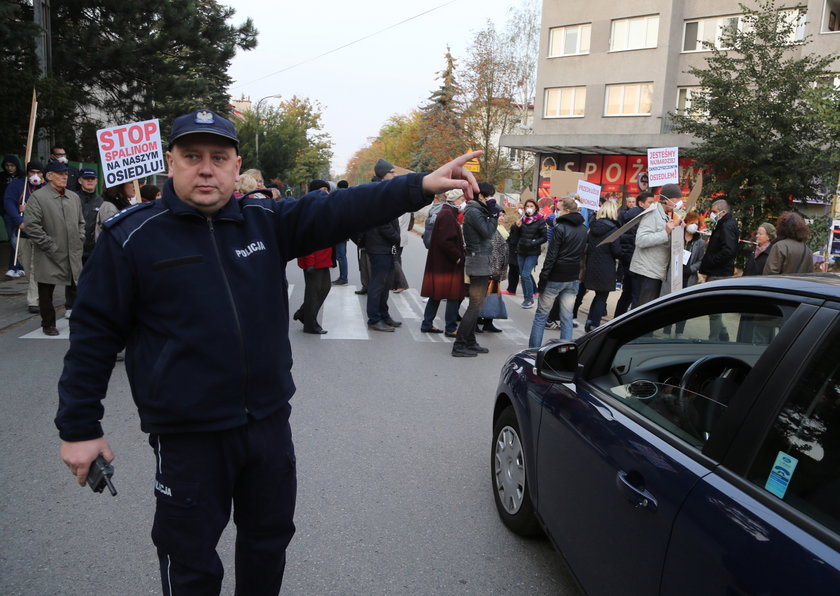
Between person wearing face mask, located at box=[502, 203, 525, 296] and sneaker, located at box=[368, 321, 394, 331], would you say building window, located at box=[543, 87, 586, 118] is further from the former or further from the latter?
sneaker, located at box=[368, 321, 394, 331]

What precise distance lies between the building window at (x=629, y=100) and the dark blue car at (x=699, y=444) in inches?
1184

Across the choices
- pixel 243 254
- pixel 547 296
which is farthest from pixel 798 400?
pixel 547 296

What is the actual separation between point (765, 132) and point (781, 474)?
16149mm

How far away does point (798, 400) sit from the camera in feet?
5.83

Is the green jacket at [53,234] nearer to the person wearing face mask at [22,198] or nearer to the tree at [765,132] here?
the person wearing face mask at [22,198]

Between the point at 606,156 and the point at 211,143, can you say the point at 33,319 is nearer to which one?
the point at 211,143

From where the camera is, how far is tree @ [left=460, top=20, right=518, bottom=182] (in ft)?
112

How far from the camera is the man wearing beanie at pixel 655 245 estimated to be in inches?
311

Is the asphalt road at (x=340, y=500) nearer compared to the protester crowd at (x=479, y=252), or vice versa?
the asphalt road at (x=340, y=500)

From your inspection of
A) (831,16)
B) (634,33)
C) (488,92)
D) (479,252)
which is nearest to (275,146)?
(488,92)

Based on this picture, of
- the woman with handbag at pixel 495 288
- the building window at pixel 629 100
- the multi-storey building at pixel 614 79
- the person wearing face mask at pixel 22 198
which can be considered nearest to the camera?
the woman with handbag at pixel 495 288

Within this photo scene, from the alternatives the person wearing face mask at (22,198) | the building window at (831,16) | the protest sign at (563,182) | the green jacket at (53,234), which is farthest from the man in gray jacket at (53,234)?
the building window at (831,16)

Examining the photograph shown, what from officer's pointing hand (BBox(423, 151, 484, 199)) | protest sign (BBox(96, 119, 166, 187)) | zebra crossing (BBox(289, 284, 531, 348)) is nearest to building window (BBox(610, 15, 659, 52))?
zebra crossing (BBox(289, 284, 531, 348))

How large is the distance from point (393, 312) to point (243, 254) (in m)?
8.23
